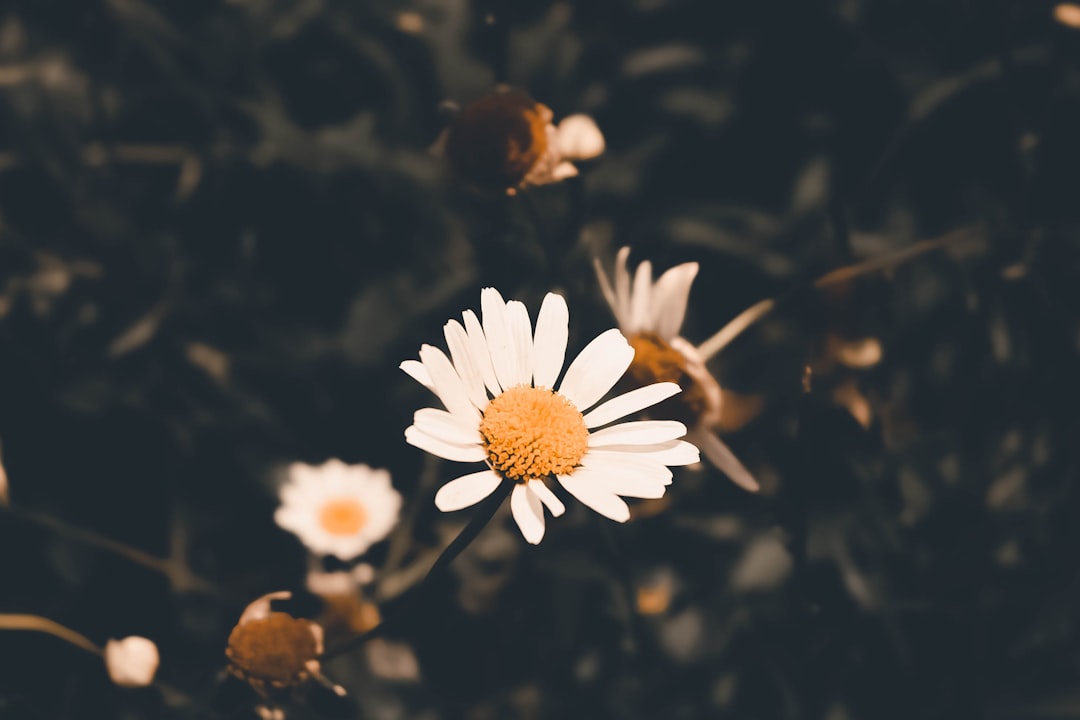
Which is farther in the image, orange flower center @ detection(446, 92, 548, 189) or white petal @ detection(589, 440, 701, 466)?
orange flower center @ detection(446, 92, 548, 189)

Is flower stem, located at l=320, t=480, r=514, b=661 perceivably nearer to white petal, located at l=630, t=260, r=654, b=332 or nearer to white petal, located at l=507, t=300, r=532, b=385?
white petal, located at l=507, t=300, r=532, b=385

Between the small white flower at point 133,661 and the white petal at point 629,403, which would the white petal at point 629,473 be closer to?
the white petal at point 629,403

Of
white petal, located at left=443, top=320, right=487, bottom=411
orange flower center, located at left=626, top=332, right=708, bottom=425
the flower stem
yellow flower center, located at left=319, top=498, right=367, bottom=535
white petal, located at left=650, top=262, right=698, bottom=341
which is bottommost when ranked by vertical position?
the flower stem

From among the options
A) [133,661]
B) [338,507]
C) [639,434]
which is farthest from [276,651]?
[338,507]

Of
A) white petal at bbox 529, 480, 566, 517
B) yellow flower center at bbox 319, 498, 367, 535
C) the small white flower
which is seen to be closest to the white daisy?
yellow flower center at bbox 319, 498, 367, 535

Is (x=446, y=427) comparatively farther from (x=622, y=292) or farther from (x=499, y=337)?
(x=622, y=292)

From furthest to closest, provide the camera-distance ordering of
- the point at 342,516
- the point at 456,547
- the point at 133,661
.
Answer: the point at 342,516, the point at 133,661, the point at 456,547

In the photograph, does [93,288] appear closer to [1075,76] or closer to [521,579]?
[521,579]
